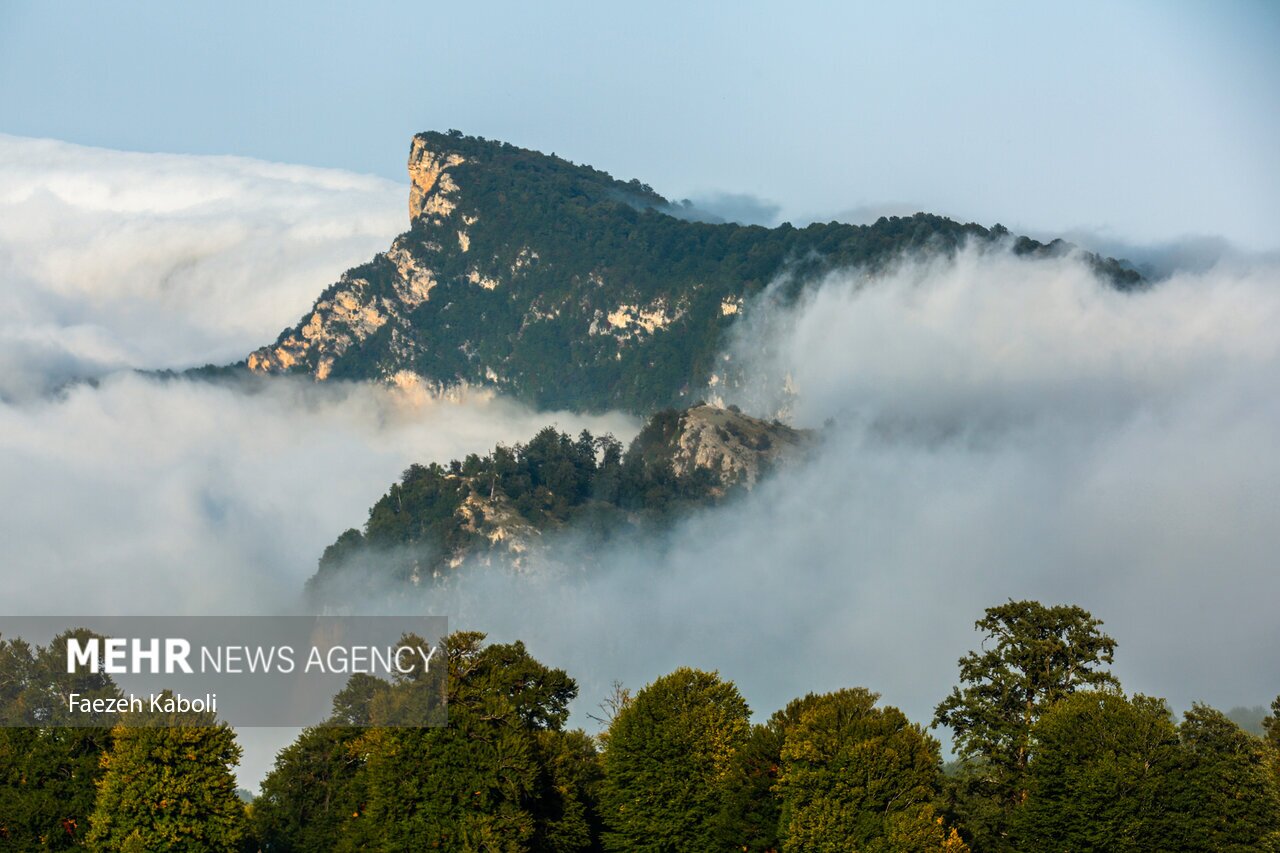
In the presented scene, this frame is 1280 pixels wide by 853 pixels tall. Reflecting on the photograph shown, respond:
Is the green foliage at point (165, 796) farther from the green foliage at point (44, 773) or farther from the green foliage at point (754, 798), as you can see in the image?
the green foliage at point (754, 798)

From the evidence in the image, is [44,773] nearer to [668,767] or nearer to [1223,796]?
[668,767]

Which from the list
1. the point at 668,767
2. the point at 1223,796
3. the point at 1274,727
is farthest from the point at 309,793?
the point at 1274,727

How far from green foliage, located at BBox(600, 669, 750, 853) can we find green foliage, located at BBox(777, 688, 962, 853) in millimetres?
7000

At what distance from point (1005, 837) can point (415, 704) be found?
37.4 meters

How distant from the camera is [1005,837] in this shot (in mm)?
128750

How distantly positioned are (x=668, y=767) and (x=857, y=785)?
47.0 ft

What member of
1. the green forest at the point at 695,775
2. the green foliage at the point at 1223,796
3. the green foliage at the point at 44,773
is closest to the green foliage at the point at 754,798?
the green forest at the point at 695,775

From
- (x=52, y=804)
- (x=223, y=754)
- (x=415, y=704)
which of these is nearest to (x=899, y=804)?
(x=415, y=704)

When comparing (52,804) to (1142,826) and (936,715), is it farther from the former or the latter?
(1142,826)

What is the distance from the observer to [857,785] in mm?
121750

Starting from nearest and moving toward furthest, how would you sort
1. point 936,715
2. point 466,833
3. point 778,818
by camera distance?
point 466,833 < point 778,818 < point 936,715

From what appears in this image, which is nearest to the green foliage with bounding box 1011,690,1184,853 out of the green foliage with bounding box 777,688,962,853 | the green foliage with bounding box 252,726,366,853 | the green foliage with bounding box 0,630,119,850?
the green foliage with bounding box 777,688,962,853

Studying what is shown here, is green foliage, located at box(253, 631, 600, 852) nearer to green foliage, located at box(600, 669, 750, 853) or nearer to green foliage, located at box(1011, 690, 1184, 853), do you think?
green foliage, located at box(600, 669, 750, 853)

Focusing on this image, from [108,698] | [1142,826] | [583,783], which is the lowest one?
[1142,826]
